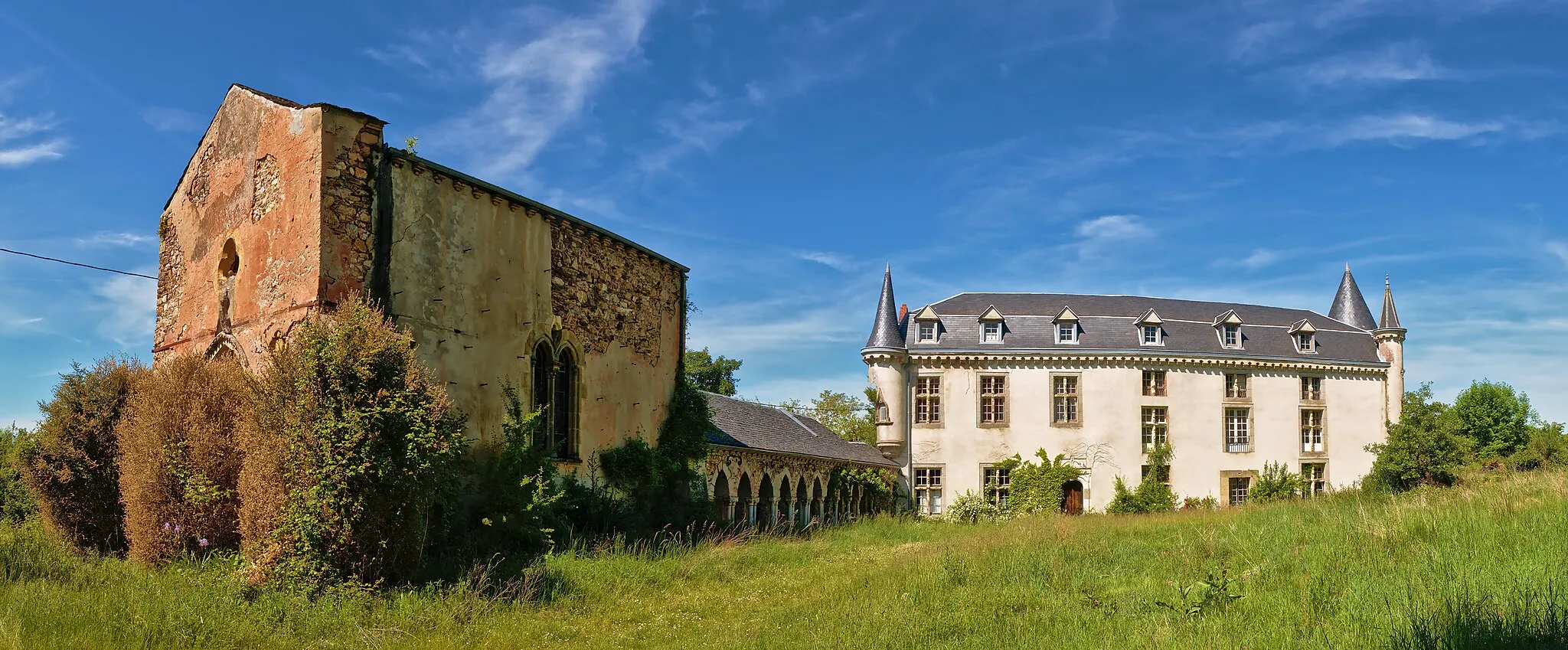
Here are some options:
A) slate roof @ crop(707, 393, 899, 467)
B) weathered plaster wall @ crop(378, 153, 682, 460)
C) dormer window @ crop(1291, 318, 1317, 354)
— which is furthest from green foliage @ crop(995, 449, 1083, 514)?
weathered plaster wall @ crop(378, 153, 682, 460)

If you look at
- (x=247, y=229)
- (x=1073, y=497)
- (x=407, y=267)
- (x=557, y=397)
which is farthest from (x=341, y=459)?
(x=1073, y=497)

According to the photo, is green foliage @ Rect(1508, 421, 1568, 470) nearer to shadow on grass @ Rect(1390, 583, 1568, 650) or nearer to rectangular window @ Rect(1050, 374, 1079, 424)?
rectangular window @ Rect(1050, 374, 1079, 424)

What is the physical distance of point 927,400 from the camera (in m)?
37.2

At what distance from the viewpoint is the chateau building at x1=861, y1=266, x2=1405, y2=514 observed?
120 ft

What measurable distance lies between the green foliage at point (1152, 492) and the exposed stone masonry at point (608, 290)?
2096cm

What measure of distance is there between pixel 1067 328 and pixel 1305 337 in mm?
9534

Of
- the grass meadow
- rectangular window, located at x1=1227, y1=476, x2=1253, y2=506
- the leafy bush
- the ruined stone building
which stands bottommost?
the leafy bush

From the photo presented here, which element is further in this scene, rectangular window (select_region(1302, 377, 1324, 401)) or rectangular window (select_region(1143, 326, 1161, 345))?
rectangular window (select_region(1302, 377, 1324, 401))

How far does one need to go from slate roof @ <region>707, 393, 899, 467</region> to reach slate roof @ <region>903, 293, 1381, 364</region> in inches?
233

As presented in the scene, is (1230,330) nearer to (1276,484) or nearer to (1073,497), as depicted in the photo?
(1276,484)

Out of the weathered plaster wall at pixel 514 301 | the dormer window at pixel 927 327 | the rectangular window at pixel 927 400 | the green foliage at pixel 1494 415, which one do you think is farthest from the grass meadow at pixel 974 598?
the green foliage at pixel 1494 415

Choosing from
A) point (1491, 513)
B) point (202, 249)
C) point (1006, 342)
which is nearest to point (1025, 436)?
point (1006, 342)

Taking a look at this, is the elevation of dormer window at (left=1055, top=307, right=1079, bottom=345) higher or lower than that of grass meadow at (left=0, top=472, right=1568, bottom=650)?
higher

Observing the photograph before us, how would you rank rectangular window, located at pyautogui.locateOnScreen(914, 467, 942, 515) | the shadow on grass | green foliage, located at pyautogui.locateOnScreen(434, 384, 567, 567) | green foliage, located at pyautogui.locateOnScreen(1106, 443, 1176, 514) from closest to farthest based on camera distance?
the shadow on grass
green foliage, located at pyautogui.locateOnScreen(434, 384, 567, 567)
green foliage, located at pyautogui.locateOnScreen(1106, 443, 1176, 514)
rectangular window, located at pyautogui.locateOnScreen(914, 467, 942, 515)
